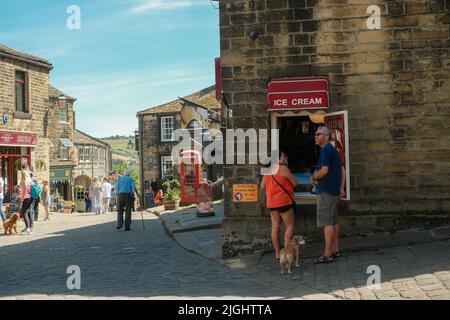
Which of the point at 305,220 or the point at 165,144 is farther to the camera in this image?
the point at 165,144

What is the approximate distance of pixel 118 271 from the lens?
343 inches

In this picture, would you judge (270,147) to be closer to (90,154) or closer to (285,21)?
(285,21)

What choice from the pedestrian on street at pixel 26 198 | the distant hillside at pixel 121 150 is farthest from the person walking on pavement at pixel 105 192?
the distant hillside at pixel 121 150

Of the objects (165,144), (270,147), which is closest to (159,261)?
(270,147)

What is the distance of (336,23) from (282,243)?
12.3 feet

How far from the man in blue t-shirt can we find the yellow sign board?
157 cm

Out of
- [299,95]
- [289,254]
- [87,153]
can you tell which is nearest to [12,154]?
[299,95]

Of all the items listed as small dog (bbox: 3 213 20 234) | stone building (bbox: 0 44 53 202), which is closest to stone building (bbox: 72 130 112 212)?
stone building (bbox: 0 44 53 202)

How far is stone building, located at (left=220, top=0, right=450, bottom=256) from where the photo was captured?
941cm

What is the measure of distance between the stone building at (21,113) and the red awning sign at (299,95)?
16.9 meters

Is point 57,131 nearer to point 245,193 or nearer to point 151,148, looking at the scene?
point 151,148

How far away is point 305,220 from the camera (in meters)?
9.65

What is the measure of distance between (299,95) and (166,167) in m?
33.1

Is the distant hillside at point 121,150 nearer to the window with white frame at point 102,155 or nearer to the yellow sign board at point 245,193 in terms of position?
the window with white frame at point 102,155
